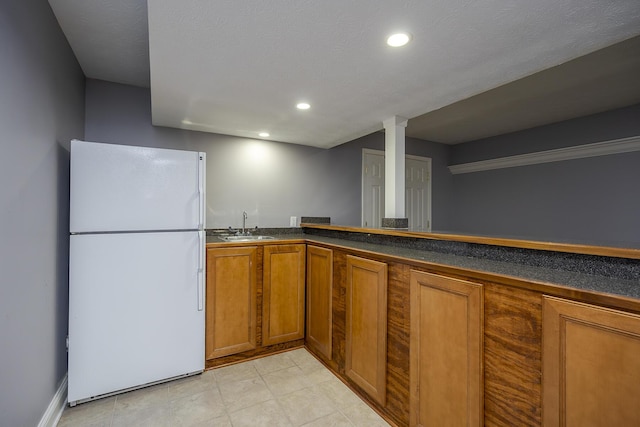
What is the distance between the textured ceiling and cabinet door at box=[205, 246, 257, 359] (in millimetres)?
1271

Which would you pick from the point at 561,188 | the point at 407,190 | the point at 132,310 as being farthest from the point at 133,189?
the point at 561,188

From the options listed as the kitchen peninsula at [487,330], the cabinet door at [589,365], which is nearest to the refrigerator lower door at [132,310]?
the kitchen peninsula at [487,330]

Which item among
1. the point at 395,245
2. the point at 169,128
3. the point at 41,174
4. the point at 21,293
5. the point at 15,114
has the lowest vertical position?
the point at 21,293

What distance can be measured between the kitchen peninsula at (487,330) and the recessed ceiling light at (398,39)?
1108 millimetres

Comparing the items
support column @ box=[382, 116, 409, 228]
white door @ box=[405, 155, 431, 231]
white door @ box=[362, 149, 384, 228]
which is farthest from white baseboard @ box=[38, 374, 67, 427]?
white door @ box=[405, 155, 431, 231]

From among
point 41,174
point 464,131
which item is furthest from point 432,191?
point 41,174

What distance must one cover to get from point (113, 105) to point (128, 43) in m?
0.85

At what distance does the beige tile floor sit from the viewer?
1.72m

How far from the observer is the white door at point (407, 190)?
4.24 m

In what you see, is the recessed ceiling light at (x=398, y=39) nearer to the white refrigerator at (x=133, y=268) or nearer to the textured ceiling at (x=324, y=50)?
the textured ceiling at (x=324, y=50)

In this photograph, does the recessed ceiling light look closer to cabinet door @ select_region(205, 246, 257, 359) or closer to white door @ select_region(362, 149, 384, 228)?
cabinet door @ select_region(205, 246, 257, 359)

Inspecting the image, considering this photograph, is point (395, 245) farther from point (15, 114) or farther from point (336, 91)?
point (15, 114)

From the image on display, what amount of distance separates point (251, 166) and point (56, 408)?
8.27ft

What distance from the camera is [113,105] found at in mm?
2711
